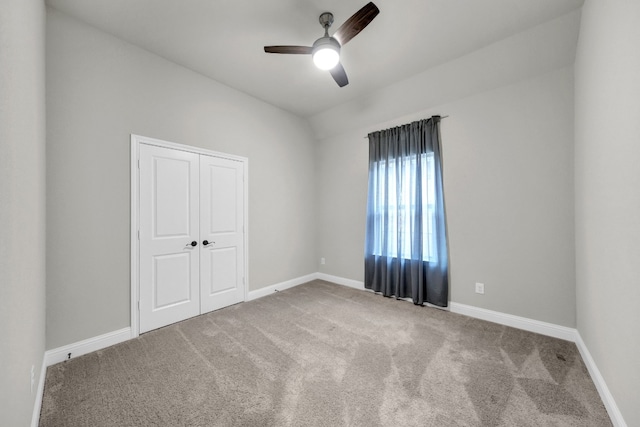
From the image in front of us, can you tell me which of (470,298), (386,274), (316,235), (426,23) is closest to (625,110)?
(426,23)

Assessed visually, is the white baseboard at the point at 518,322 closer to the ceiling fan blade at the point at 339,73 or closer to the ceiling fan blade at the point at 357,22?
the ceiling fan blade at the point at 339,73

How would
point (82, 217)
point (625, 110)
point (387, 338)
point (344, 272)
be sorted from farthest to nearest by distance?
point (344, 272)
point (387, 338)
point (82, 217)
point (625, 110)

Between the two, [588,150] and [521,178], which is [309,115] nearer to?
[521,178]

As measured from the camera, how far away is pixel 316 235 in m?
4.89

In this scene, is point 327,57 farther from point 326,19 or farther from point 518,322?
point 518,322

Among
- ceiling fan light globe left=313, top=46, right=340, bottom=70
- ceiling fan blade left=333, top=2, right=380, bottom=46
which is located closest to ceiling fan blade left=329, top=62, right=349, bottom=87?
ceiling fan light globe left=313, top=46, right=340, bottom=70

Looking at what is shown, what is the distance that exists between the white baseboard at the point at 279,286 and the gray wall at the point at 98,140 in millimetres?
1593

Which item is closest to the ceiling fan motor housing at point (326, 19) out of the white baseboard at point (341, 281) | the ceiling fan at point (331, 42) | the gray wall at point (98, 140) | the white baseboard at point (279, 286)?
the ceiling fan at point (331, 42)

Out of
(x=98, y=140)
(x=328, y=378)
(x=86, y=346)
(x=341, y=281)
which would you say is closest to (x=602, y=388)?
(x=328, y=378)

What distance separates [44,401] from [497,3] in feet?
15.5

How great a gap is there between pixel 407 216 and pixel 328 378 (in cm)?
244

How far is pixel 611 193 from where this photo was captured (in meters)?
1.61

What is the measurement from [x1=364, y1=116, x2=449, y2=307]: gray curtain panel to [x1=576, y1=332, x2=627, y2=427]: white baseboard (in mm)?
1280

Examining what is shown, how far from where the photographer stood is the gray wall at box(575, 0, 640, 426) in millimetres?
1335
